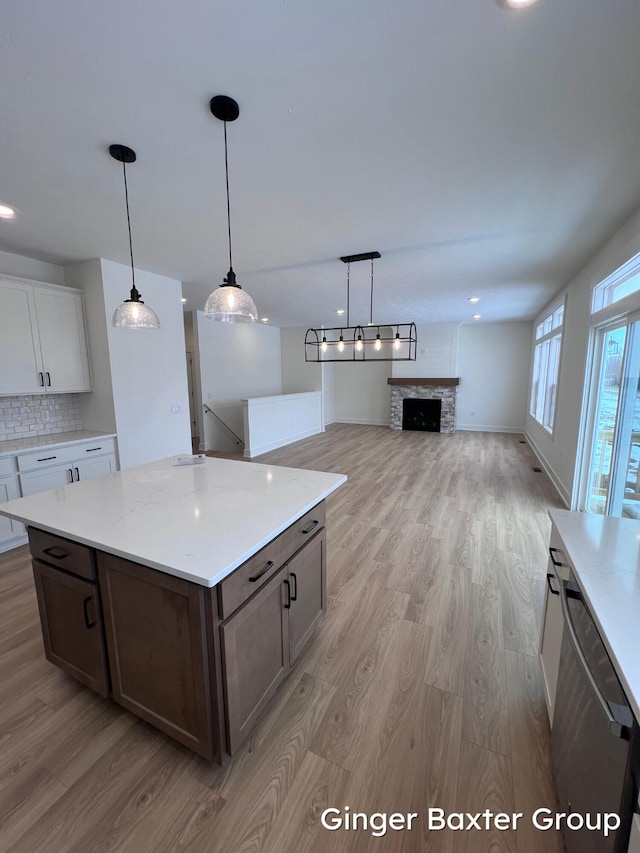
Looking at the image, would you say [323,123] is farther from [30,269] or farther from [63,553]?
[30,269]

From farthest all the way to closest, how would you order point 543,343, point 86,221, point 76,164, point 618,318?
point 543,343 < point 618,318 < point 86,221 < point 76,164

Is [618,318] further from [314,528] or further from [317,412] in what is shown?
[317,412]

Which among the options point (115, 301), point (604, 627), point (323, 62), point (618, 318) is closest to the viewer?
point (604, 627)

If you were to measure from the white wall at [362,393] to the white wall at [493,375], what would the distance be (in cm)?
194

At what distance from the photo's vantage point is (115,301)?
362cm

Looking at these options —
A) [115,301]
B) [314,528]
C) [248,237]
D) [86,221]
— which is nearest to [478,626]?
[314,528]

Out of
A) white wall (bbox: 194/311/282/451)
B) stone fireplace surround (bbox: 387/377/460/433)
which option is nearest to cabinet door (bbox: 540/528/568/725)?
white wall (bbox: 194/311/282/451)

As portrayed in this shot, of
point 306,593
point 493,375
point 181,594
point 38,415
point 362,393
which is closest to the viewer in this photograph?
point 181,594

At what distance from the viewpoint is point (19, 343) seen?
3205 mm

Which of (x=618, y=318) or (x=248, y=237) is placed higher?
(x=248, y=237)

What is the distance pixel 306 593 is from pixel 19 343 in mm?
3454

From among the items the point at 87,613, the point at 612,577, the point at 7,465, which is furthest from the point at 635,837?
the point at 7,465

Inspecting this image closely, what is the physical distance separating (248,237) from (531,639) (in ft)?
11.8

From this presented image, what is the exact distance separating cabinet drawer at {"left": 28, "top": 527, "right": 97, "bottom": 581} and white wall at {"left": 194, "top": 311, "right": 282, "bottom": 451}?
5344mm
